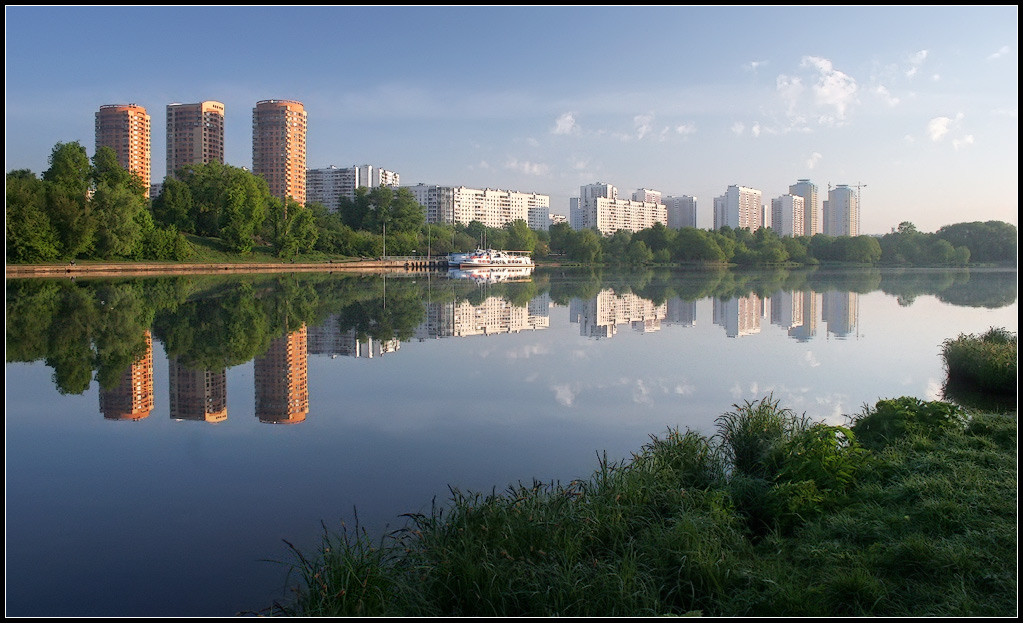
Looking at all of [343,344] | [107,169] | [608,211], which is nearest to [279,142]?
[107,169]

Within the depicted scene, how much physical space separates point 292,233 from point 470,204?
222ft

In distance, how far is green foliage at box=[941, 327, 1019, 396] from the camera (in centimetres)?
1083

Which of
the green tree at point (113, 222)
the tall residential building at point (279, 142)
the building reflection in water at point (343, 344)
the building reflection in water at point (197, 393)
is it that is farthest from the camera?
the tall residential building at point (279, 142)

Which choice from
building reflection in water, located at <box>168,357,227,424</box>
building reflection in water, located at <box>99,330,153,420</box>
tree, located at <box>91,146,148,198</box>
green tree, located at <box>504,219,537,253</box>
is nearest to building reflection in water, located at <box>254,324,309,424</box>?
building reflection in water, located at <box>168,357,227,424</box>

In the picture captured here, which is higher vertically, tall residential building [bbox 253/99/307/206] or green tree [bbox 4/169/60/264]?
tall residential building [bbox 253/99/307/206]

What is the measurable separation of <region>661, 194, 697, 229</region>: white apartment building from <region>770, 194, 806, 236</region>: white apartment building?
21.2m

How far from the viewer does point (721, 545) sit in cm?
460

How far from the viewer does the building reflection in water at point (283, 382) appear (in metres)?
9.02

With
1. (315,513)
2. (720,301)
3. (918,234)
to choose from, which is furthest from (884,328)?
(918,234)

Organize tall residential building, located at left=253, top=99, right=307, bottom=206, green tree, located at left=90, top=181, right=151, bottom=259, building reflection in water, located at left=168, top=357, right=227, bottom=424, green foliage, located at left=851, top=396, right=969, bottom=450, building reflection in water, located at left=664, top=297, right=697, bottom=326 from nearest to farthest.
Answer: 1. green foliage, located at left=851, top=396, right=969, bottom=450
2. building reflection in water, located at left=168, top=357, right=227, bottom=424
3. building reflection in water, located at left=664, top=297, right=697, bottom=326
4. green tree, located at left=90, top=181, right=151, bottom=259
5. tall residential building, located at left=253, top=99, right=307, bottom=206

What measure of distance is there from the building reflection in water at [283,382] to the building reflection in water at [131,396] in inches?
53.6

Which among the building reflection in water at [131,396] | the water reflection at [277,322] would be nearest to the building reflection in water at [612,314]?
the water reflection at [277,322]

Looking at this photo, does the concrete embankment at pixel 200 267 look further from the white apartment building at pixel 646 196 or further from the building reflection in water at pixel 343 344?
the white apartment building at pixel 646 196

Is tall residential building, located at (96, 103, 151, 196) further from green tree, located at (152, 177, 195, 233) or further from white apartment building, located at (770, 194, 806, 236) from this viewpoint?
white apartment building, located at (770, 194, 806, 236)
